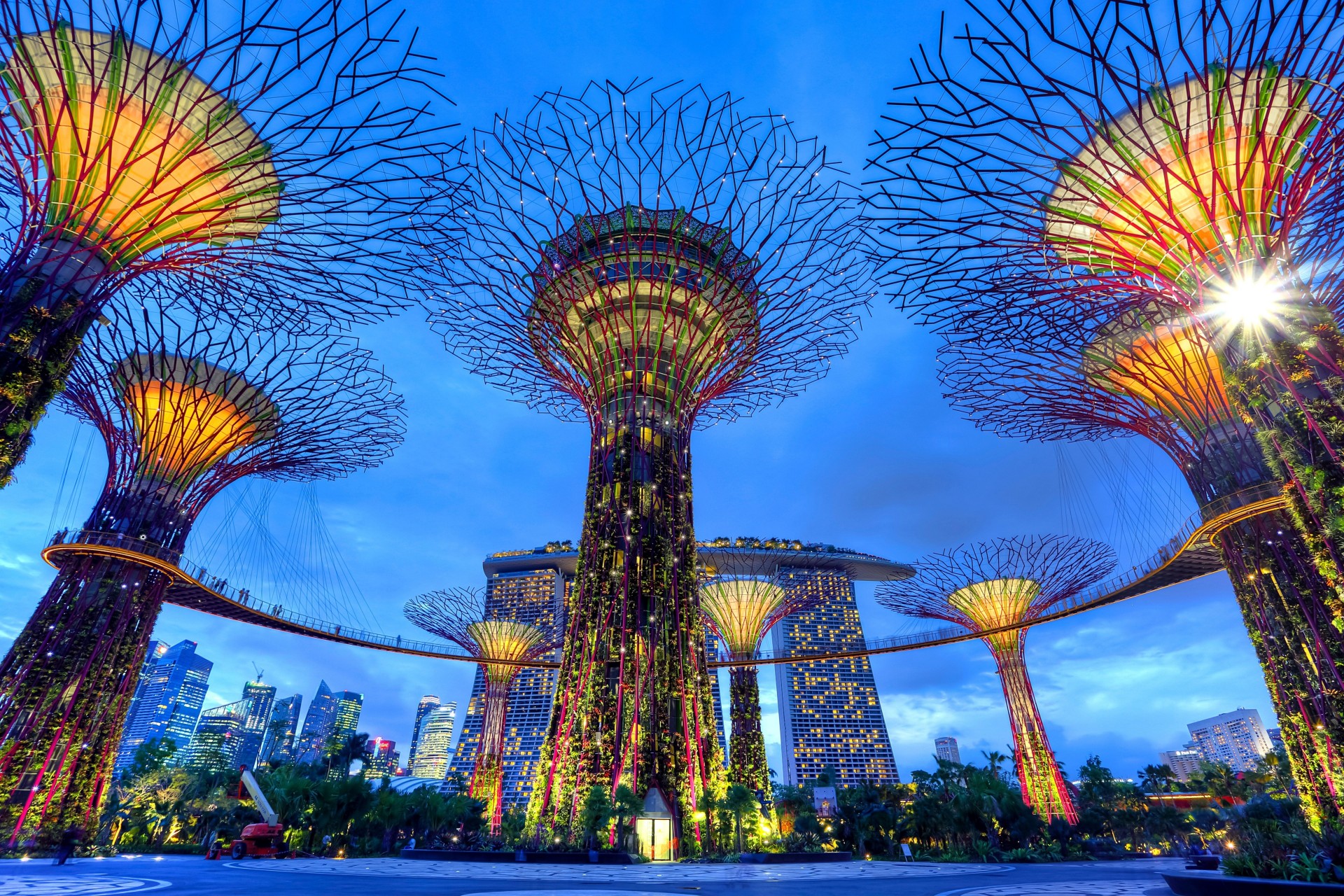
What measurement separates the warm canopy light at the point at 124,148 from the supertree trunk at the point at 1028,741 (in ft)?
123

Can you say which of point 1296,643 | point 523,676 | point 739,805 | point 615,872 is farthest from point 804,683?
point 615,872

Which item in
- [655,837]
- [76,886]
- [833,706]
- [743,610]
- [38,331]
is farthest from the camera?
[833,706]

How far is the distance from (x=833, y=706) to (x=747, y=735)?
2753 inches

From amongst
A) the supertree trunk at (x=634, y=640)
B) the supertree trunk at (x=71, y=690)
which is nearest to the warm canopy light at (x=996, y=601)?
the supertree trunk at (x=634, y=640)

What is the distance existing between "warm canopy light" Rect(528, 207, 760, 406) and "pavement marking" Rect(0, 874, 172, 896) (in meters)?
17.1

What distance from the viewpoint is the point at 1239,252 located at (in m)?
12.7

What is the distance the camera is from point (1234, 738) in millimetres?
163875

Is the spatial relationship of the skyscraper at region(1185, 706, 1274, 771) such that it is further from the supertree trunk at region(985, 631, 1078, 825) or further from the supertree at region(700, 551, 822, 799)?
the supertree at region(700, 551, 822, 799)

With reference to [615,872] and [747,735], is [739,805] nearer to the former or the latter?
[615,872]

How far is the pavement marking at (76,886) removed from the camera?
8438 mm

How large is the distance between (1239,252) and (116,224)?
21410 millimetres

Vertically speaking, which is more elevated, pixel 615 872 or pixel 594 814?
pixel 594 814

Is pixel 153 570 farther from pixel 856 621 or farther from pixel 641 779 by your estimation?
pixel 856 621

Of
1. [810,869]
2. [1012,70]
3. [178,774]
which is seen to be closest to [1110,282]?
[1012,70]
